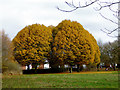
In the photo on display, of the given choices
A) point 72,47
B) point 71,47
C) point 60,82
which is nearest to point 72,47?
point 72,47

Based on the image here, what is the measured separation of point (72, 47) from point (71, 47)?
0.58 feet

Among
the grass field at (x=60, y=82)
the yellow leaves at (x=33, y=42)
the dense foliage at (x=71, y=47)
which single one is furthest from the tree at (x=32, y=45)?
the grass field at (x=60, y=82)

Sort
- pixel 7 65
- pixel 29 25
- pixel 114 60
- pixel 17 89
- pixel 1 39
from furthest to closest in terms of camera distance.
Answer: pixel 114 60
pixel 29 25
pixel 1 39
pixel 7 65
pixel 17 89

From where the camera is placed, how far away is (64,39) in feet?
89.6

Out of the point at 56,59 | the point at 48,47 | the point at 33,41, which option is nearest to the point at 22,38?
the point at 33,41

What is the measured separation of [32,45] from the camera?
2781cm

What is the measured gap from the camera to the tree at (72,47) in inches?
1041

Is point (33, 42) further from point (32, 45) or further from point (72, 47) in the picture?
point (72, 47)

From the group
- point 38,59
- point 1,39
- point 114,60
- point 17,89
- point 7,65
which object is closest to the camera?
point 17,89

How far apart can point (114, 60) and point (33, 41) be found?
64.8 feet

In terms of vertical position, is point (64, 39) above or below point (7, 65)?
above

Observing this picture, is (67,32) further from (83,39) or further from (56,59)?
(56,59)

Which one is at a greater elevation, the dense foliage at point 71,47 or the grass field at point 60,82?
the dense foliage at point 71,47

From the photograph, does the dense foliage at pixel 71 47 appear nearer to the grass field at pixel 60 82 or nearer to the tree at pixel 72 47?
the tree at pixel 72 47
